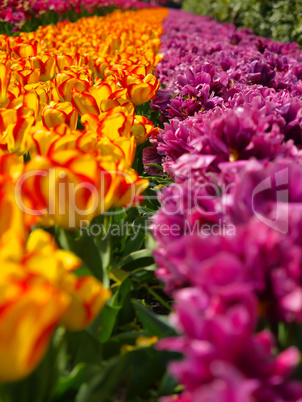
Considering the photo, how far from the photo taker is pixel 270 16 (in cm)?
1093

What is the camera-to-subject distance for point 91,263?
1230mm

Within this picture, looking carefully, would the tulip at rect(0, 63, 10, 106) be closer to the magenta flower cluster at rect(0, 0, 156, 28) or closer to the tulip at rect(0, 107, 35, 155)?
the tulip at rect(0, 107, 35, 155)

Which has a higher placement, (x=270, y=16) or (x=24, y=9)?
(x=24, y=9)

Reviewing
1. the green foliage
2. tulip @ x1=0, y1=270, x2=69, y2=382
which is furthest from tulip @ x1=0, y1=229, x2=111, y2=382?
the green foliage

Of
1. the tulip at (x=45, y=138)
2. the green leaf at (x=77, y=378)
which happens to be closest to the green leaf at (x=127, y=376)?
the green leaf at (x=77, y=378)

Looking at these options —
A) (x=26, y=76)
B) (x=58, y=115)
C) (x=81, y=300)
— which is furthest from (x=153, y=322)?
(x=26, y=76)

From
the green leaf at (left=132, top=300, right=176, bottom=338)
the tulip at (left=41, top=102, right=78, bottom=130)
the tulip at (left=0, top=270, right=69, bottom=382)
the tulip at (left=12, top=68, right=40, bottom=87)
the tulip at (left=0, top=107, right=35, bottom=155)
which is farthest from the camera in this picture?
the tulip at (left=12, top=68, right=40, bottom=87)

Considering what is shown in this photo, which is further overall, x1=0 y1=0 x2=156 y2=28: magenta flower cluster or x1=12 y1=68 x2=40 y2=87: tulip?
x1=0 y1=0 x2=156 y2=28: magenta flower cluster

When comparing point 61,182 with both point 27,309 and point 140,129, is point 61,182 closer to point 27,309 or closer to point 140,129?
point 27,309

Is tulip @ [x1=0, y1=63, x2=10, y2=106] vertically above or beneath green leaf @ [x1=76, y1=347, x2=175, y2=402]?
above

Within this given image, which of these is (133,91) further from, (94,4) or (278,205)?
(94,4)

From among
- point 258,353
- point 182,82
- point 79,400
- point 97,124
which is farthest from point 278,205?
point 182,82

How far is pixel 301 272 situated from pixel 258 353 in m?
0.16

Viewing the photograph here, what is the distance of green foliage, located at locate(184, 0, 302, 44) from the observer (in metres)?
8.98
